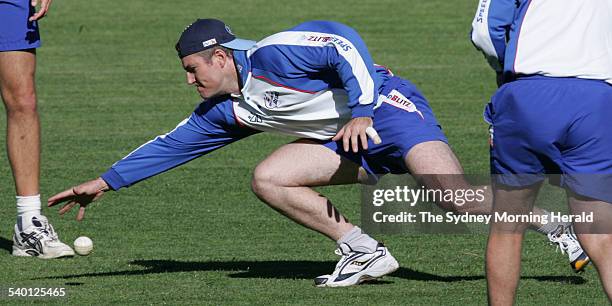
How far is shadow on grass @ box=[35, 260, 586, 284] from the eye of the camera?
6832 millimetres

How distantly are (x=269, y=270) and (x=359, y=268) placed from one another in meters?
0.59

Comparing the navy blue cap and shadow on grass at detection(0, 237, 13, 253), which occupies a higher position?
the navy blue cap

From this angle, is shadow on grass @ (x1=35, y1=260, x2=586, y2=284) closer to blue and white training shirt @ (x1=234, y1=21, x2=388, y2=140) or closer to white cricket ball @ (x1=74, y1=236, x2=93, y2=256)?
white cricket ball @ (x1=74, y1=236, x2=93, y2=256)

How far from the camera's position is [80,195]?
6.85m

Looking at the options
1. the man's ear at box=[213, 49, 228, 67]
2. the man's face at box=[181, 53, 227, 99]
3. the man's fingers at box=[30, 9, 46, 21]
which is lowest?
the man's face at box=[181, 53, 227, 99]

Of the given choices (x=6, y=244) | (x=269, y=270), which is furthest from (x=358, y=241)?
(x=6, y=244)

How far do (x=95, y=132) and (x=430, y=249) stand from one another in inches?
178

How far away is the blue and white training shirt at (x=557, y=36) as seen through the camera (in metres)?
5.23

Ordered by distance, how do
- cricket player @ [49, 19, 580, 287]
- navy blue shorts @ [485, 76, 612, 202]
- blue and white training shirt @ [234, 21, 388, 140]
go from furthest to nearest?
cricket player @ [49, 19, 580, 287]
blue and white training shirt @ [234, 21, 388, 140]
navy blue shorts @ [485, 76, 612, 202]

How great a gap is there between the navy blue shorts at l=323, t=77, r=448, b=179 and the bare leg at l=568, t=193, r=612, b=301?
5.10 ft

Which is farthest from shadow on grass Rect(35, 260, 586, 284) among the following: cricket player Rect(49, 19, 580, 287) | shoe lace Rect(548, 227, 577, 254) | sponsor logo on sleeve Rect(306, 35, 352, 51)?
sponsor logo on sleeve Rect(306, 35, 352, 51)

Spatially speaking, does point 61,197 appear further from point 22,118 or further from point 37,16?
point 37,16

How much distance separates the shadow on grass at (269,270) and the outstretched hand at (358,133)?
38.0 inches

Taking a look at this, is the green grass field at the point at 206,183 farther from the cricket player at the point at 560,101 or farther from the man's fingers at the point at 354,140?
the cricket player at the point at 560,101
